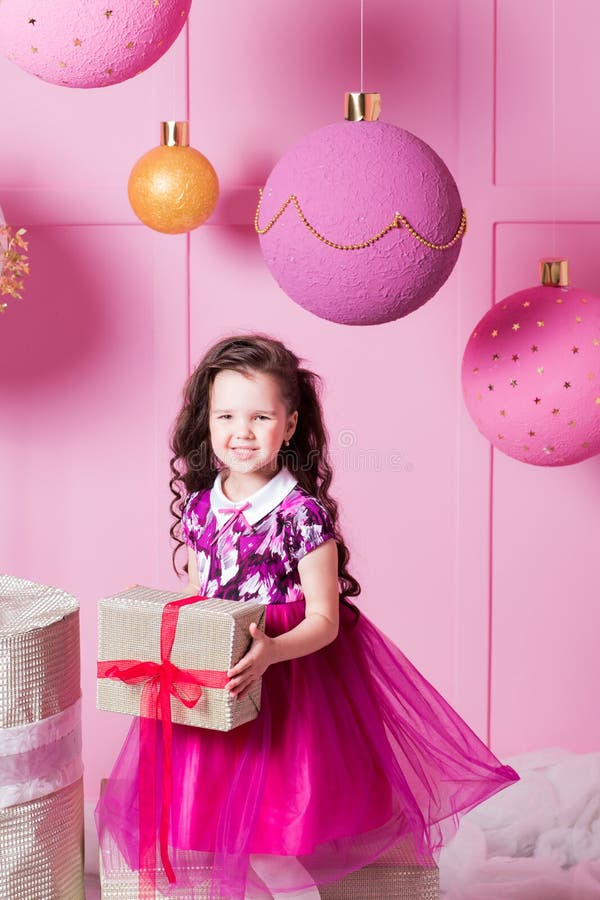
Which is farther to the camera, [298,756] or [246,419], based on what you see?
[246,419]

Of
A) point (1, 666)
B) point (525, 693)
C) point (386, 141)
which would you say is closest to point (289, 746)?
point (1, 666)

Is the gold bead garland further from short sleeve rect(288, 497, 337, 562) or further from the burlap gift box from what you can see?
the burlap gift box

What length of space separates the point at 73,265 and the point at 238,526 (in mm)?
977

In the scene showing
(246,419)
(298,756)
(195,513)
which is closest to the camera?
(298,756)

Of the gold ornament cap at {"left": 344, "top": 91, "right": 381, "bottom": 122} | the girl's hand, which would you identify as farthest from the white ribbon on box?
the gold ornament cap at {"left": 344, "top": 91, "right": 381, "bottom": 122}

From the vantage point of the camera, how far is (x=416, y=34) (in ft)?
7.93

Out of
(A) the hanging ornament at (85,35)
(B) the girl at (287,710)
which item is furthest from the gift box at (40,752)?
(A) the hanging ornament at (85,35)

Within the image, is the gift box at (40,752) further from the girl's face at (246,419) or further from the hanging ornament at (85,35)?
the hanging ornament at (85,35)

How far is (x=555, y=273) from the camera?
1970 millimetres

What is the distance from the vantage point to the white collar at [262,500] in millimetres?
1758

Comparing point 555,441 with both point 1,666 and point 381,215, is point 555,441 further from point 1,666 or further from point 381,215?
point 1,666

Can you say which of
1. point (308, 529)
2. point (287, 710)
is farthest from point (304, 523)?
point (287, 710)

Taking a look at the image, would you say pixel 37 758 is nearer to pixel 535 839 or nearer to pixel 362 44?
pixel 535 839

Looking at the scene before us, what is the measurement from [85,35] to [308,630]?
0.91m
